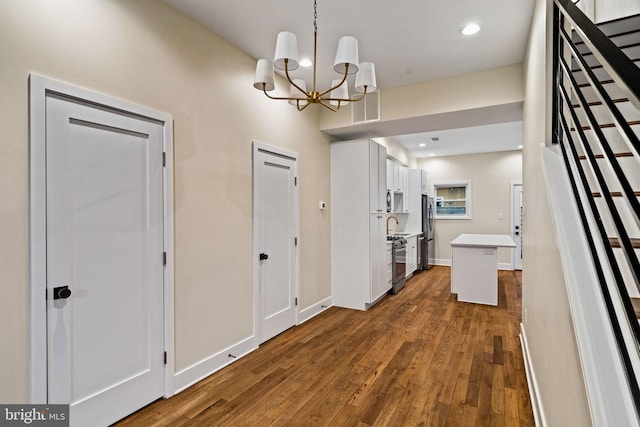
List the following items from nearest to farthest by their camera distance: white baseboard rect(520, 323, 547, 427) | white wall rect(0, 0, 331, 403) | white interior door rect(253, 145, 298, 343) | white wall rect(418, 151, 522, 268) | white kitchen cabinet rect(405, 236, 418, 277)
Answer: white wall rect(0, 0, 331, 403) < white baseboard rect(520, 323, 547, 427) < white interior door rect(253, 145, 298, 343) < white kitchen cabinet rect(405, 236, 418, 277) < white wall rect(418, 151, 522, 268)

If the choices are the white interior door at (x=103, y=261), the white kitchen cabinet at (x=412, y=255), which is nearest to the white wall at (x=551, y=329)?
the white interior door at (x=103, y=261)

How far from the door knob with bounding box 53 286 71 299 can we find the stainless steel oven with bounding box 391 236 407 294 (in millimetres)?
4523

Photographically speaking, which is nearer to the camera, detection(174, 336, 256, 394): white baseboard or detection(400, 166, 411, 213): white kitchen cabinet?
detection(174, 336, 256, 394): white baseboard

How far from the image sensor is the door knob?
1794 millimetres

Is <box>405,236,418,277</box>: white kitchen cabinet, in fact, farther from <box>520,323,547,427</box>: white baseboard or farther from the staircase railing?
the staircase railing

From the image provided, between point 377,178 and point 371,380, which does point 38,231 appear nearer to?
Result: point 371,380

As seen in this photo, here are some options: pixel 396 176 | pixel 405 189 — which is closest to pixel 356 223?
pixel 396 176

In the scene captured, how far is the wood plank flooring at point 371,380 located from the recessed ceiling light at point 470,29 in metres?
2.98

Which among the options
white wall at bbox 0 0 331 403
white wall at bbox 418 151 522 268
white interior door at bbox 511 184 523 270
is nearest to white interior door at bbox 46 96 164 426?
white wall at bbox 0 0 331 403

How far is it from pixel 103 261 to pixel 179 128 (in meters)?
1.13

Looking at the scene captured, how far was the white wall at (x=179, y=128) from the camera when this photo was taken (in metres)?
1.64

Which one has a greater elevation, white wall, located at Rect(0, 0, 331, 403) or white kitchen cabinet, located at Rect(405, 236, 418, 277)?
white wall, located at Rect(0, 0, 331, 403)

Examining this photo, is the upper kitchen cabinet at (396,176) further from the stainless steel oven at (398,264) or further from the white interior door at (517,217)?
the white interior door at (517,217)

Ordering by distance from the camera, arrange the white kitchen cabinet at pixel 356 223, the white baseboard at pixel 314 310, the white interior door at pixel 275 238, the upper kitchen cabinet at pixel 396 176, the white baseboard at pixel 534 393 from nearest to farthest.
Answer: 1. the white baseboard at pixel 534 393
2. the white interior door at pixel 275 238
3. the white baseboard at pixel 314 310
4. the white kitchen cabinet at pixel 356 223
5. the upper kitchen cabinet at pixel 396 176
